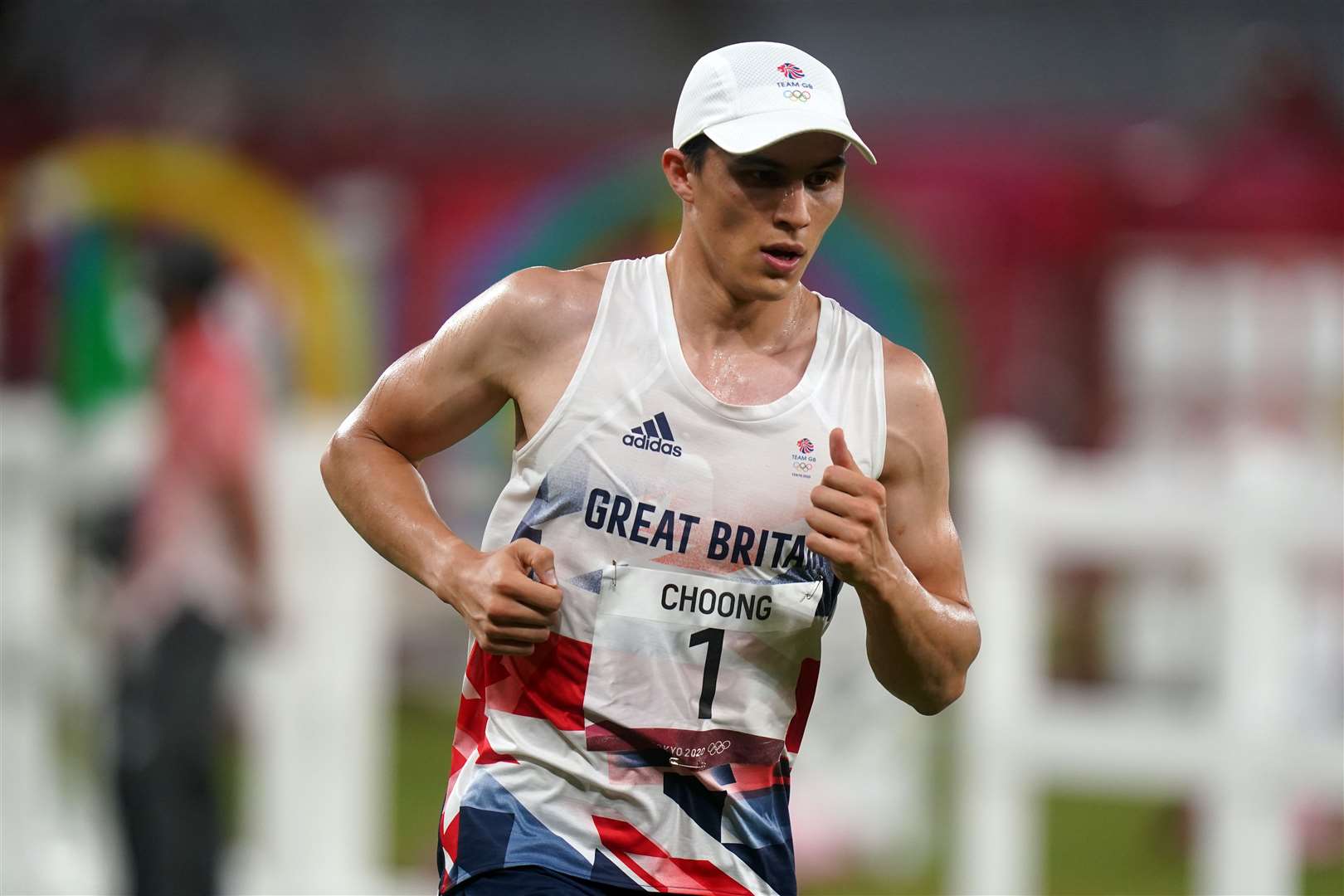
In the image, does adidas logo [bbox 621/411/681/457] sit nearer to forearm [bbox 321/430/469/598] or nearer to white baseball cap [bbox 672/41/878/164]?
forearm [bbox 321/430/469/598]

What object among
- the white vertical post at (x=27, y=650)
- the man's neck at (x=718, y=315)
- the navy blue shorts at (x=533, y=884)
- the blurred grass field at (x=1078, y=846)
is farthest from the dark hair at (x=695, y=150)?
the white vertical post at (x=27, y=650)

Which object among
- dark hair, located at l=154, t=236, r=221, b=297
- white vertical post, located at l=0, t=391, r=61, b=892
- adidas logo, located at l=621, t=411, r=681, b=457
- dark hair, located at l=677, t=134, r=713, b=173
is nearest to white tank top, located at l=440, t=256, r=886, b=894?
adidas logo, located at l=621, t=411, r=681, b=457

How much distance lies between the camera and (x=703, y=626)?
3.28m

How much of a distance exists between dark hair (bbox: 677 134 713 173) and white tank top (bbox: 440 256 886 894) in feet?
0.88

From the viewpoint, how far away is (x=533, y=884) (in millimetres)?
3191

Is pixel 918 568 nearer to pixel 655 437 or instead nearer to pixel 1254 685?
pixel 655 437

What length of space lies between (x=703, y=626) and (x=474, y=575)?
1.48ft

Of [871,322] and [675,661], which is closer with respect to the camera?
[675,661]

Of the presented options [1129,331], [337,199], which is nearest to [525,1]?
[337,199]

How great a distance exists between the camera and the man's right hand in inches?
117

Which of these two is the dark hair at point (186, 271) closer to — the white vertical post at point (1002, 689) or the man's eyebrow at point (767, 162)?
the white vertical post at point (1002, 689)

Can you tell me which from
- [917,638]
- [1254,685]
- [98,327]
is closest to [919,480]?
[917,638]

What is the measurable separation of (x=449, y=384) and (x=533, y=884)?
35.5 inches

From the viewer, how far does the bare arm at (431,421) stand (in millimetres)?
3254
